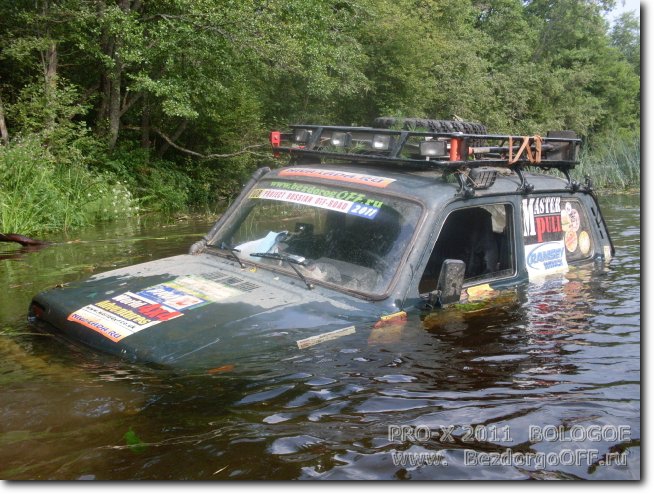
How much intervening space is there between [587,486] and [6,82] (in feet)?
60.1

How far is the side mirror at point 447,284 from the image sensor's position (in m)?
4.41

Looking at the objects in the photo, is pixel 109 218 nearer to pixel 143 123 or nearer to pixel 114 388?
pixel 143 123

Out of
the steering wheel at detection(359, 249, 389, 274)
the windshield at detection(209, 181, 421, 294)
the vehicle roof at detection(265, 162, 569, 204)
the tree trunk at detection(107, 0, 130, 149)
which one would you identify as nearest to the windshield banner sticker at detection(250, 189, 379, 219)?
the windshield at detection(209, 181, 421, 294)

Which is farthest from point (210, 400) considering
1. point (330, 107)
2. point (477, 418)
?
point (330, 107)

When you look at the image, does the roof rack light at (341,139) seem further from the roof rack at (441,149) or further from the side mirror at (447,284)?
the side mirror at (447,284)

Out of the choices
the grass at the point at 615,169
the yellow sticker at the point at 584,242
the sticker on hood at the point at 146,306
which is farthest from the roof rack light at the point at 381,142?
the grass at the point at 615,169

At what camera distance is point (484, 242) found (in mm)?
5367

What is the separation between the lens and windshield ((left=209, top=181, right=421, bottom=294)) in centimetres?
451

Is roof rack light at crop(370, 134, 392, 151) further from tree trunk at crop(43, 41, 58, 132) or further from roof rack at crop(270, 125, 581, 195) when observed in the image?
tree trunk at crop(43, 41, 58, 132)

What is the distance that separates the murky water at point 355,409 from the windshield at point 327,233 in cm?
47

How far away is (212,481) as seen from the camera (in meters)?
2.74

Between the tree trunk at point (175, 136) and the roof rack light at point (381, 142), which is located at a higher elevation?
the tree trunk at point (175, 136)

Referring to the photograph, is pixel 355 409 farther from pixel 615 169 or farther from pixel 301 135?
pixel 615 169

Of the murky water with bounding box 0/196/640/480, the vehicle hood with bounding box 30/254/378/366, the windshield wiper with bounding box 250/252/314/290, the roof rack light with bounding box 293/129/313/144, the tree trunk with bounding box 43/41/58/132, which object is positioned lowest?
the murky water with bounding box 0/196/640/480
